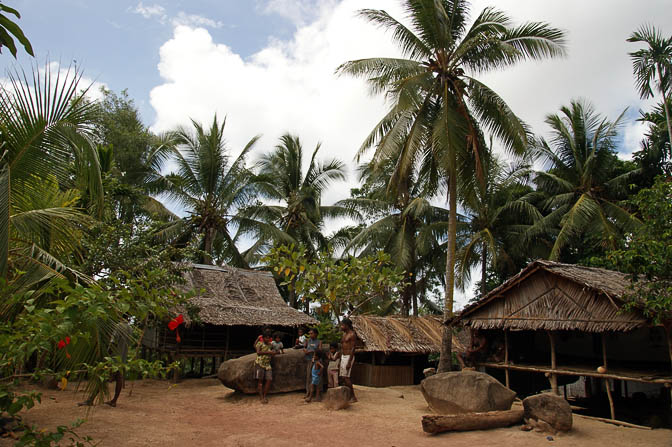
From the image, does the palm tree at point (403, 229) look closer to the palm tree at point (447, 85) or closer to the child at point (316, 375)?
the palm tree at point (447, 85)

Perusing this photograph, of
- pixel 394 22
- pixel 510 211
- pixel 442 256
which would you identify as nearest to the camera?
pixel 394 22

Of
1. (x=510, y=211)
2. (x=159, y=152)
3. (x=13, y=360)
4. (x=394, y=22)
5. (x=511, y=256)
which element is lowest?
(x=13, y=360)

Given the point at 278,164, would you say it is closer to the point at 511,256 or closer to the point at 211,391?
the point at 511,256

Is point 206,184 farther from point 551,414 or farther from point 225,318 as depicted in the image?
point 551,414

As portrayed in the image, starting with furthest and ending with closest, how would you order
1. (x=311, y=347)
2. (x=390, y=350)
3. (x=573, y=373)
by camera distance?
(x=390, y=350)
(x=311, y=347)
(x=573, y=373)

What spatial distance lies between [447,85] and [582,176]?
7890 mm

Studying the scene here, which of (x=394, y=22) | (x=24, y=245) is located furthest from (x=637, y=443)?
(x=394, y=22)

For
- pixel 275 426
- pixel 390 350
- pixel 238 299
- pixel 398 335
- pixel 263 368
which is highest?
pixel 238 299

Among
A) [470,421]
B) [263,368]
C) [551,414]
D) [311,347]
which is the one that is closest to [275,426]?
[263,368]

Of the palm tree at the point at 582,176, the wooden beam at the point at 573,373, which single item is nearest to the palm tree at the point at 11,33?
the wooden beam at the point at 573,373

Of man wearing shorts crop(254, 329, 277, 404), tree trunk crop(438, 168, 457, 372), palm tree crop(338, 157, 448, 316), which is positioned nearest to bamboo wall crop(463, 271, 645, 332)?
tree trunk crop(438, 168, 457, 372)

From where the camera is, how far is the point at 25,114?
412 cm

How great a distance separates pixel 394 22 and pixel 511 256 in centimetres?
1118

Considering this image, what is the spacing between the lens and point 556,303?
31.4 feet
